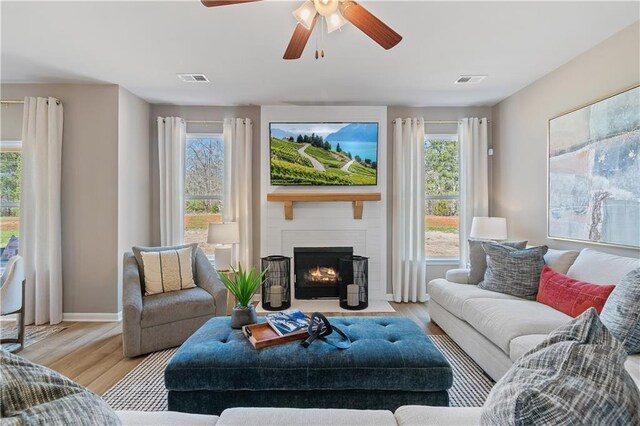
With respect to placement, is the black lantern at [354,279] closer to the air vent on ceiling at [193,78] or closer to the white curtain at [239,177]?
the white curtain at [239,177]

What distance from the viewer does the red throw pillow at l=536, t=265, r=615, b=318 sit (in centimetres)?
198

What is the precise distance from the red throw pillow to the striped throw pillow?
3.20m

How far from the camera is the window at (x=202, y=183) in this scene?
4.31m

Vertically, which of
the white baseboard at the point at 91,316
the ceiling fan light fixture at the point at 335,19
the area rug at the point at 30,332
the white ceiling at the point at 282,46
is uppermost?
the white ceiling at the point at 282,46

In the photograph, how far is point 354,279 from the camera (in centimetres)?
393

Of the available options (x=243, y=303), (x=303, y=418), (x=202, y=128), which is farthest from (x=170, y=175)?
(x=303, y=418)

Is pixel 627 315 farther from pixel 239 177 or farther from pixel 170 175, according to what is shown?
pixel 170 175

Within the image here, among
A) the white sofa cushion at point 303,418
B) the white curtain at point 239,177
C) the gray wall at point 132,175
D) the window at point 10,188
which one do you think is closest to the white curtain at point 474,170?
the white curtain at point 239,177

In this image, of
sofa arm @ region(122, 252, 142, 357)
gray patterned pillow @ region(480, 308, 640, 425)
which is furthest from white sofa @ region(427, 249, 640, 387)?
sofa arm @ region(122, 252, 142, 357)

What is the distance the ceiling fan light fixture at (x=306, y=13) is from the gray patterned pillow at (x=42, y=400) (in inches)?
72.2

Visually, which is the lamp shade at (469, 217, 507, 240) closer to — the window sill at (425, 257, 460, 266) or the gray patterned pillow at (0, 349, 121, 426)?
the window sill at (425, 257, 460, 266)

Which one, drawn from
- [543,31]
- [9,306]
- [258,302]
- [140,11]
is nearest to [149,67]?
[140,11]

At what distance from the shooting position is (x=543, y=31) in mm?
2418

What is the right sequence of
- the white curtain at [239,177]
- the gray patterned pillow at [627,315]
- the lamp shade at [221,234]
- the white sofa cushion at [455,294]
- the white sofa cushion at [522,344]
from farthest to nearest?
the white curtain at [239,177]
the lamp shade at [221,234]
the white sofa cushion at [455,294]
the white sofa cushion at [522,344]
the gray patterned pillow at [627,315]
